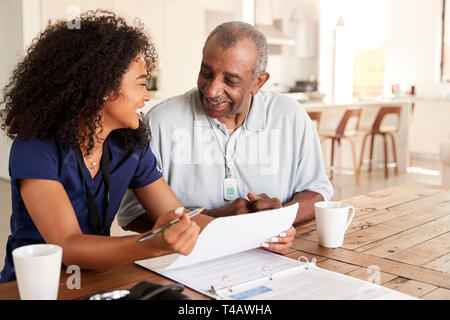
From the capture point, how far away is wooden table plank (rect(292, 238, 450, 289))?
3.48 ft

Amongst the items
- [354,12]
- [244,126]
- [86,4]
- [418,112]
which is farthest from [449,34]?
[244,126]

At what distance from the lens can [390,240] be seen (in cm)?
134

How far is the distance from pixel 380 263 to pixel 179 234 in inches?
18.9

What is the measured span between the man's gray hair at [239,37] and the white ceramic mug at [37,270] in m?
0.95

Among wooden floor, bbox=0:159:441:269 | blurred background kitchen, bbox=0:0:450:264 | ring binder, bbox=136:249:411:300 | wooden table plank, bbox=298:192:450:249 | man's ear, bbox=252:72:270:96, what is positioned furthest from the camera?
blurred background kitchen, bbox=0:0:450:264

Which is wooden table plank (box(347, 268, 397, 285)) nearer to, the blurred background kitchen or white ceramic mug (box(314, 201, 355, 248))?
white ceramic mug (box(314, 201, 355, 248))

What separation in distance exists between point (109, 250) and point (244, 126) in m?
0.84

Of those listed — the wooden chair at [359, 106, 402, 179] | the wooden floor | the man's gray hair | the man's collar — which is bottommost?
the wooden floor

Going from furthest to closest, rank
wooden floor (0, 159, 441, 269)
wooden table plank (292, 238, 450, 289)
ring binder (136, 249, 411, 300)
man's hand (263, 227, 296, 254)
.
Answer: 1. wooden floor (0, 159, 441, 269)
2. man's hand (263, 227, 296, 254)
3. wooden table plank (292, 238, 450, 289)
4. ring binder (136, 249, 411, 300)

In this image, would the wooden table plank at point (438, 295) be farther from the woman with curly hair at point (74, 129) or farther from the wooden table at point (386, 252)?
the woman with curly hair at point (74, 129)

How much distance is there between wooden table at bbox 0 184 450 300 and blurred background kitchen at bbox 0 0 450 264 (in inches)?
118

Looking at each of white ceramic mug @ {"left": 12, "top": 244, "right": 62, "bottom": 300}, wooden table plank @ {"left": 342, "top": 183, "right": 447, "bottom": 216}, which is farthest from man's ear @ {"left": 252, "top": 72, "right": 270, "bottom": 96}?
white ceramic mug @ {"left": 12, "top": 244, "right": 62, "bottom": 300}

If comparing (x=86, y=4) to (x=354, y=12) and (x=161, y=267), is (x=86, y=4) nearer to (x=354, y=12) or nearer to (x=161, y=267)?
(x=354, y=12)

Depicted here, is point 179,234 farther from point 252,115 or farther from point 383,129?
point 383,129
